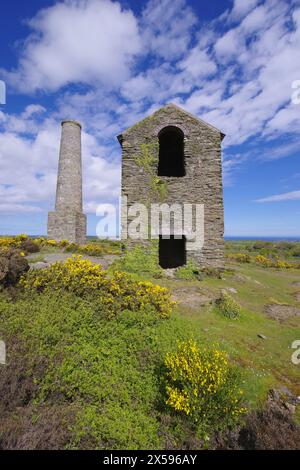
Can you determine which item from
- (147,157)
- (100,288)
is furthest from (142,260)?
(147,157)

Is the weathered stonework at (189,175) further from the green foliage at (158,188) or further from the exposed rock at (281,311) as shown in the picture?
the exposed rock at (281,311)

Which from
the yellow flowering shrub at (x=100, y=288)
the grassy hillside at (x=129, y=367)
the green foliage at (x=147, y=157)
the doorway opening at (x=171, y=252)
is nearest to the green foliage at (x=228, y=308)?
the grassy hillside at (x=129, y=367)

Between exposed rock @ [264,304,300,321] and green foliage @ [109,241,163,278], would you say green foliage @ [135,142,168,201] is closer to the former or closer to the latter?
green foliage @ [109,241,163,278]

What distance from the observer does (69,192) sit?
2028cm

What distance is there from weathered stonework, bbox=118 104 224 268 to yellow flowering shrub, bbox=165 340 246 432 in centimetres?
828

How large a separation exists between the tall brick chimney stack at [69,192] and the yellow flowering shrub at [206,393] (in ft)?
56.5

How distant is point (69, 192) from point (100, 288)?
1471cm

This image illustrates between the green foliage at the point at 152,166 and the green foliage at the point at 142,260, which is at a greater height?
the green foliage at the point at 152,166

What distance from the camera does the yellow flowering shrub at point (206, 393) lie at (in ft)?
13.1

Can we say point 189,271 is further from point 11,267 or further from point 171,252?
point 11,267

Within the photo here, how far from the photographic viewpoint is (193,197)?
12508 millimetres

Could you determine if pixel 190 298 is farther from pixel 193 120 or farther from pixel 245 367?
pixel 193 120

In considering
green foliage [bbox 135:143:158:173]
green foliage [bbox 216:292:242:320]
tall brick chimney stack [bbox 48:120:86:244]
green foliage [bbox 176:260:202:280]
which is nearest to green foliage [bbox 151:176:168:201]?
green foliage [bbox 135:143:158:173]
